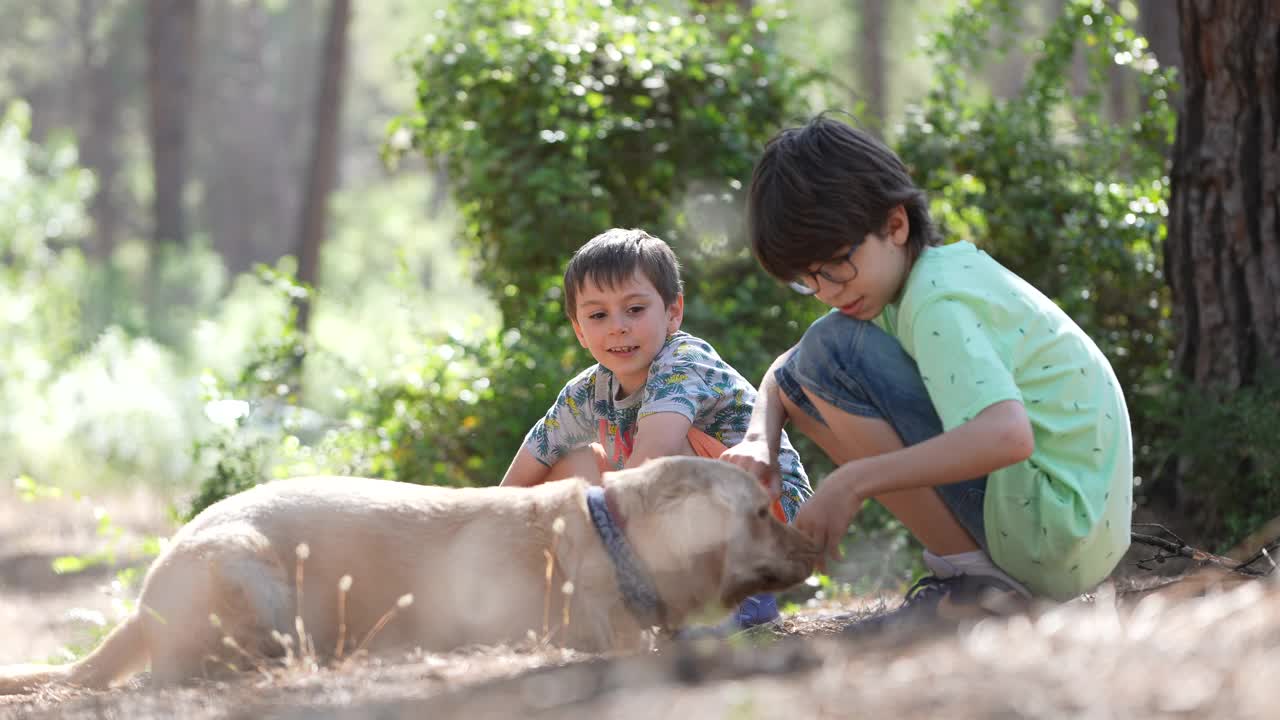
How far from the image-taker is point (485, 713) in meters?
2.21

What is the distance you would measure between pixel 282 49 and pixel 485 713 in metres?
45.1

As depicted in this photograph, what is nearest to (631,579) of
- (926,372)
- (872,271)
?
(926,372)

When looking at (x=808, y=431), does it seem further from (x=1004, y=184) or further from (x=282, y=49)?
(x=282, y=49)

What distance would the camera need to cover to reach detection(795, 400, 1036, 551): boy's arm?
311cm

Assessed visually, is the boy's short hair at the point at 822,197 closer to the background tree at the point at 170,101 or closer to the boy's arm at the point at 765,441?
the boy's arm at the point at 765,441

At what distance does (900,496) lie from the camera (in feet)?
12.2

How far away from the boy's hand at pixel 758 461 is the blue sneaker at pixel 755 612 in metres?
0.48

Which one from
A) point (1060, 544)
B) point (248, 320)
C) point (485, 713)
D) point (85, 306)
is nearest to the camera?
point (485, 713)

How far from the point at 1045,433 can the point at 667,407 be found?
49.6 inches

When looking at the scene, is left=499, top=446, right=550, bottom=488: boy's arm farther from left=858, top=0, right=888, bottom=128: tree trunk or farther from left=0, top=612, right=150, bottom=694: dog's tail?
left=858, top=0, right=888, bottom=128: tree trunk

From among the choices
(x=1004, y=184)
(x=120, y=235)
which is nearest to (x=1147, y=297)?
(x=1004, y=184)

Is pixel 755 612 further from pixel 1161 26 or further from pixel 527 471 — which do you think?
pixel 1161 26

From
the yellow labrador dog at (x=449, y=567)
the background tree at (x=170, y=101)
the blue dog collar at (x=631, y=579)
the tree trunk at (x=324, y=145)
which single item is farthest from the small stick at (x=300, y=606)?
the background tree at (x=170, y=101)

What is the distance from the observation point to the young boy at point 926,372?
11.4ft
